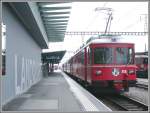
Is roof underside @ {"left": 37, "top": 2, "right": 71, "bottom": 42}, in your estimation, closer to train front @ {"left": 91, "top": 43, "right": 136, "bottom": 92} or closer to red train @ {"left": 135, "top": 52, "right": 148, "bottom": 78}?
train front @ {"left": 91, "top": 43, "right": 136, "bottom": 92}

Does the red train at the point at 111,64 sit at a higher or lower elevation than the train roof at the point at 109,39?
lower

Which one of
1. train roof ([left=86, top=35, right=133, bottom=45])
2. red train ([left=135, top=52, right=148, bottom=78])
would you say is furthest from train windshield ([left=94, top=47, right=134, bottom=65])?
red train ([left=135, top=52, right=148, bottom=78])

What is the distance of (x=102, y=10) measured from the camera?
24.6m

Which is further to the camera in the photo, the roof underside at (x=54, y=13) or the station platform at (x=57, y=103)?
the roof underside at (x=54, y=13)

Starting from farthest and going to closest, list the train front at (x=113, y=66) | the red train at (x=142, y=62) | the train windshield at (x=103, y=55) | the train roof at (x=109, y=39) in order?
the red train at (x=142, y=62), the train roof at (x=109, y=39), the train windshield at (x=103, y=55), the train front at (x=113, y=66)

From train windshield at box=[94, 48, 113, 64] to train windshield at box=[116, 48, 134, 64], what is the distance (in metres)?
0.33

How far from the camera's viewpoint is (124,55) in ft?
60.1

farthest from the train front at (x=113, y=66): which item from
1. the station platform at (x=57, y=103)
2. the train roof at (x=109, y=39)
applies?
the station platform at (x=57, y=103)

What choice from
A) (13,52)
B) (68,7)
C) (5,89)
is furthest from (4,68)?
(68,7)

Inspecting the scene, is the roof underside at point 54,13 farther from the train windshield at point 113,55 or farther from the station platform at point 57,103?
the station platform at point 57,103

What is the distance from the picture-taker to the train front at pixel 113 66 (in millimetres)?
17781

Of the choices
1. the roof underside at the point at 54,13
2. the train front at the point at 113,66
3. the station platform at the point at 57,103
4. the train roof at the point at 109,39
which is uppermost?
the roof underside at the point at 54,13

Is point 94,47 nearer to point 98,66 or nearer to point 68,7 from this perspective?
point 98,66

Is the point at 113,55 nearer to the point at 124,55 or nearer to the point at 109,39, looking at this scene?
the point at 124,55
